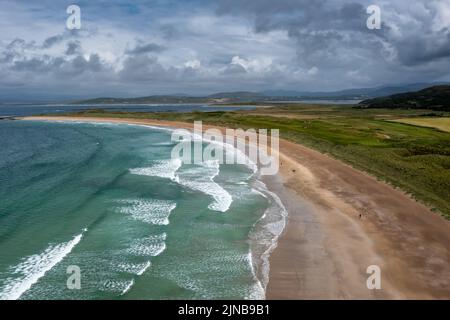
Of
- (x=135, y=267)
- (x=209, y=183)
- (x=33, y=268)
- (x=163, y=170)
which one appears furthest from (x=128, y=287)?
(x=163, y=170)

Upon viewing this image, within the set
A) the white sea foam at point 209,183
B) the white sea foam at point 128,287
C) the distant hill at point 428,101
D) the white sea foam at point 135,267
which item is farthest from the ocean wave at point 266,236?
the distant hill at point 428,101

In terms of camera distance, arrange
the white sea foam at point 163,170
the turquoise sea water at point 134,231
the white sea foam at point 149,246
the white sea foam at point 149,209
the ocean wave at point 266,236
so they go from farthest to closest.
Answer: the white sea foam at point 163,170 → the white sea foam at point 149,209 → the white sea foam at point 149,246 → the ocean wave at point 266,236 → the turquoise sea water at point 134,231

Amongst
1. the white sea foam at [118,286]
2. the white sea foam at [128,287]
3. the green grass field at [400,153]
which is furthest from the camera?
the green grass field at [400,153]

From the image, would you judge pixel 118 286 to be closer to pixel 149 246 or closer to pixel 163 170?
pixel 149 246

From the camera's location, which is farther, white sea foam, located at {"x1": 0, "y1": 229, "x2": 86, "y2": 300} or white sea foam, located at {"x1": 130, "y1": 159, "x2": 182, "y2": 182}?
white sea foam, located at {"x1": 130, "y1": 159, "x2": 182, "y2": 182}

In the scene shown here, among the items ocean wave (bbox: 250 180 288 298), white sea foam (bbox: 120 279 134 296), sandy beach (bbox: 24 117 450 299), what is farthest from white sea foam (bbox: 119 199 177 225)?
sandy beach (bbox: 24 117 450 299)

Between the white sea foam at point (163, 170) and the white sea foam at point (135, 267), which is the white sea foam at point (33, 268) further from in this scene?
the white sea foam at point (163, 170)

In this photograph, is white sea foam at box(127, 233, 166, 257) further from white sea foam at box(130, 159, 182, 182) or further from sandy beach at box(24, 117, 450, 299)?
white sea foam at box(130, 159, 182, 182)
